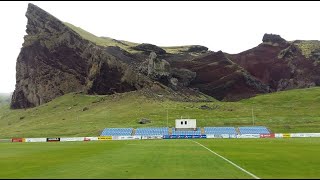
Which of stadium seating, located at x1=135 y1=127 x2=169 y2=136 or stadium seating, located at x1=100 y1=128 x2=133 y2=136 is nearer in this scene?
stadium seating, located at x1=135 y1=127 x2=169 y2=136

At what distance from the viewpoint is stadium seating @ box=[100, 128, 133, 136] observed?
140 metres

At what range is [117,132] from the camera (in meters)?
142

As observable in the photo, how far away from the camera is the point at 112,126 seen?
515 feet

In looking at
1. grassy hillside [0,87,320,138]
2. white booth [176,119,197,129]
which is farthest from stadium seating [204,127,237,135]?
grassy hillside [0,87,320,138]

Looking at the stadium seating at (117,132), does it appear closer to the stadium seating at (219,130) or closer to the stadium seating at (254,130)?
the stadium seating at (219,130)

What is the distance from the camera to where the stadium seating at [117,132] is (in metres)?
140

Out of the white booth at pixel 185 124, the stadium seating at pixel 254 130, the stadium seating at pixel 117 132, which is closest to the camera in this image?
the stadium seating at pixel 254 130

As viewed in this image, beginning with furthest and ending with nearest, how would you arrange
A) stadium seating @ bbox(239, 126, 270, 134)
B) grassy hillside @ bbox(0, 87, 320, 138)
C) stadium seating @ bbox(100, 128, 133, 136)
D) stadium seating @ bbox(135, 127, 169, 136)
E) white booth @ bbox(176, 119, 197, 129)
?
grassy hillside @ bbox(0, 87, 320, 138), white booth @ bbox(176, 119, 197, 129), stadium seating @ bbox(100, 128, 133, 136), stadium seating @ bbox(135, 127, 169, 136), stadium seating @ bbox(239, 126, 270, 134)

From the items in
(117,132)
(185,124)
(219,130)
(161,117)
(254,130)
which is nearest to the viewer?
(254,130)

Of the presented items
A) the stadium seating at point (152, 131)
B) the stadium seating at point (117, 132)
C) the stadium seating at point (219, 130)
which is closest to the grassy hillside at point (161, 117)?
the stadium seating at point (117, 132)

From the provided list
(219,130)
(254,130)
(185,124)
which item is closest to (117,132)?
(185,124)

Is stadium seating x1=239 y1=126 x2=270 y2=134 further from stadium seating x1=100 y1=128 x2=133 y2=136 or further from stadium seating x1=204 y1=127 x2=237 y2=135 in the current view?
stadium seating x1=100 y1=128 x2=133 y2=136

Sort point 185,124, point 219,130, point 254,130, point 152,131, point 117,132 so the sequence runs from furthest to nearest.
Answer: point 185,124, point 117,132, point 219,130, point 152,131, point 254,130

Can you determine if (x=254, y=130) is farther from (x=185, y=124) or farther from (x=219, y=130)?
(x=185, y=124)
